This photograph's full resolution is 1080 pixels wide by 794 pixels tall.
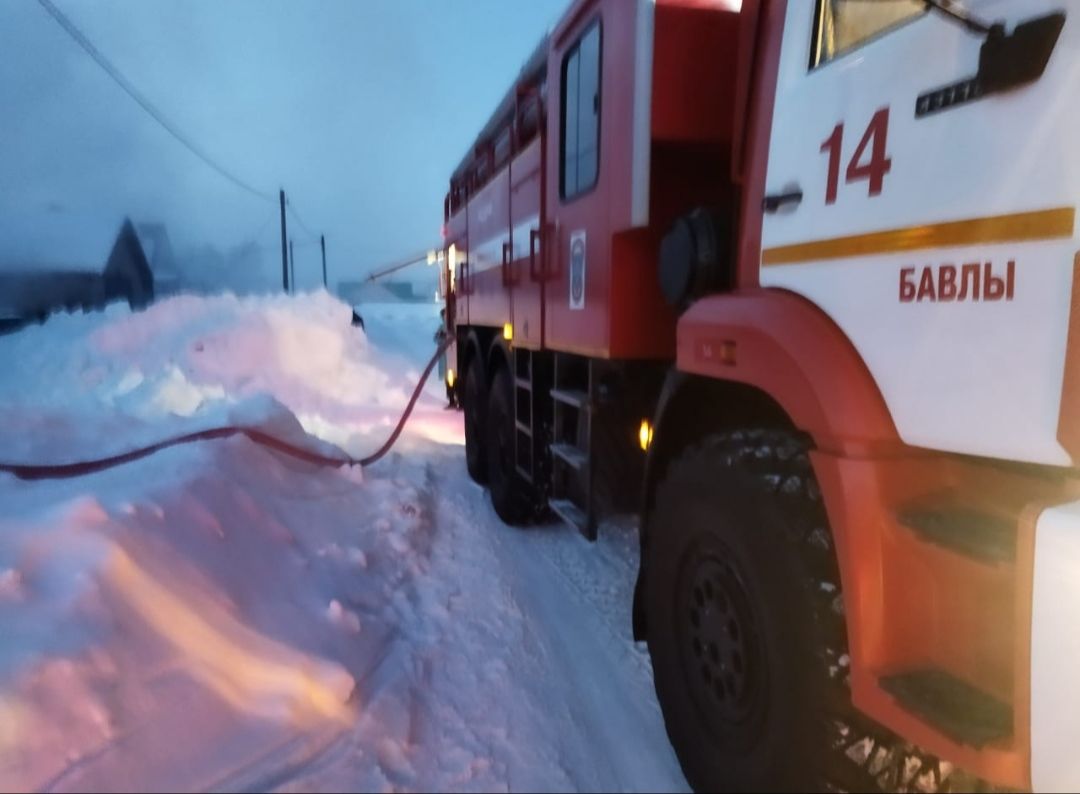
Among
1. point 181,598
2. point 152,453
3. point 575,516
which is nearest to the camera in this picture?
point 181,598

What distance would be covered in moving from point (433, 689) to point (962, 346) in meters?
2.69

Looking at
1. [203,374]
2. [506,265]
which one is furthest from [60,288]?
[506,265]

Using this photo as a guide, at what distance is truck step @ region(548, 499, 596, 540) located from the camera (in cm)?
403

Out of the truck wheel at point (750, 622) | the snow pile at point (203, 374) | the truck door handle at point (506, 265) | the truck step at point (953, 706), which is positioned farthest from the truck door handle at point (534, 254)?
the truck step at point (953, 706)

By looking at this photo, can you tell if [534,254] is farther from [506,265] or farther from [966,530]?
[966,530]

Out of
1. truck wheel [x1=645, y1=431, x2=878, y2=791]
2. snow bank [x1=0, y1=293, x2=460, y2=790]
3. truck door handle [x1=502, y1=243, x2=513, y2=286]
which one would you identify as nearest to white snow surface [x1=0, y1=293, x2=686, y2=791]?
snow bank [x1=0, y1=293, x2=460, y2=790]

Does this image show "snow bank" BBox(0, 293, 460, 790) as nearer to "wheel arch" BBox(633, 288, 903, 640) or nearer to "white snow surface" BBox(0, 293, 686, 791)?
"white snow surface" BBox(0, 293, 686, 791)

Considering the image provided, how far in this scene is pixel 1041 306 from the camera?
1.52 m

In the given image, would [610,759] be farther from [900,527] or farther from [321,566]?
[321,566]

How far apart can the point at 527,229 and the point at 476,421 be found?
2.40 metres

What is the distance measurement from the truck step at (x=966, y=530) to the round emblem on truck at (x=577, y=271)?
94.7 inches

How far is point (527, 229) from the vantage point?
17.0 ft

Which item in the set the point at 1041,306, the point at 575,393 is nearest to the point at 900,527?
the point at 1041,306

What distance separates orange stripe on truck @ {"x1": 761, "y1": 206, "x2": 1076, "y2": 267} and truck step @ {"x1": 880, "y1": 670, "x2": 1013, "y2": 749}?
102 centimetres
